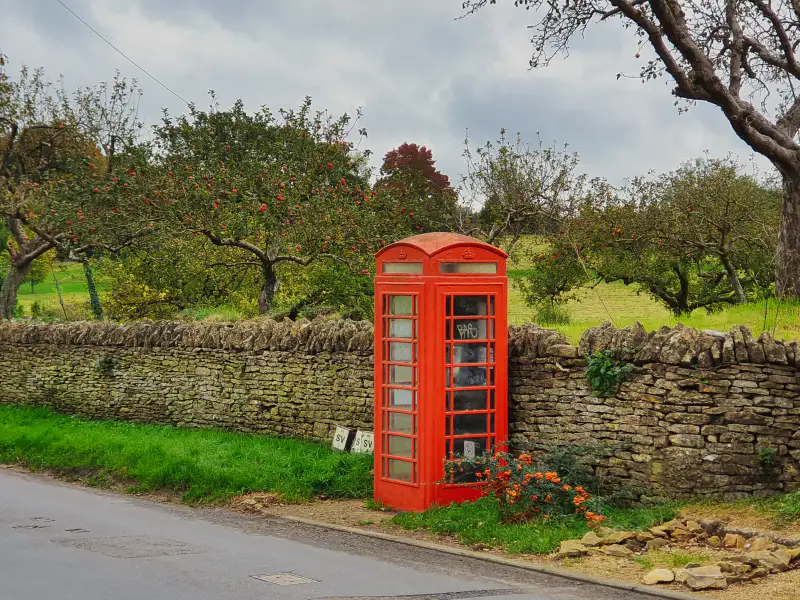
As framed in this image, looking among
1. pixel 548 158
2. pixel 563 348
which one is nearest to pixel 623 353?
pixel 563 348

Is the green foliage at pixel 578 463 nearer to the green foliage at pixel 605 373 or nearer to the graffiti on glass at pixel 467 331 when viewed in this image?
the green foliage at pixel 605 373

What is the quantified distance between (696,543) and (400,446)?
10.6 feet

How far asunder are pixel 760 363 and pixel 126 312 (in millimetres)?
18692

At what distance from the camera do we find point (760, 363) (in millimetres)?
8055

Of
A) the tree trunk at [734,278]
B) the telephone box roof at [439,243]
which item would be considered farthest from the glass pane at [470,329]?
the tree trunk at [734,278]

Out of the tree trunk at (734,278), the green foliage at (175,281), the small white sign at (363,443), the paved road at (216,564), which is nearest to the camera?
the paved road at (216,564)

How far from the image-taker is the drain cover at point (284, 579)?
6.75 metres

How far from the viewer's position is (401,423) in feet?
31.1

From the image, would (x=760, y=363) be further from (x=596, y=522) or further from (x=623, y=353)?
(x=596, y=522)

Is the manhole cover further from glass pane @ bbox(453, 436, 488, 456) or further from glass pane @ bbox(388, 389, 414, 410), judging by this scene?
glass pane @ bbox(453, 436, 488, 456)

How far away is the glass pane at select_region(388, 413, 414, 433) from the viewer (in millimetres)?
9383

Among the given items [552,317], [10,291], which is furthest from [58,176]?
[552,317]

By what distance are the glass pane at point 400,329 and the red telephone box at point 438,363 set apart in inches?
0.4

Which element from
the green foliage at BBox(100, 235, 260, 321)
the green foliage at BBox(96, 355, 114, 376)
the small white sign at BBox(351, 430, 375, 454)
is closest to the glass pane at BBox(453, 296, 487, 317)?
the small white sign at BBox(351, 430, 375, 454)
